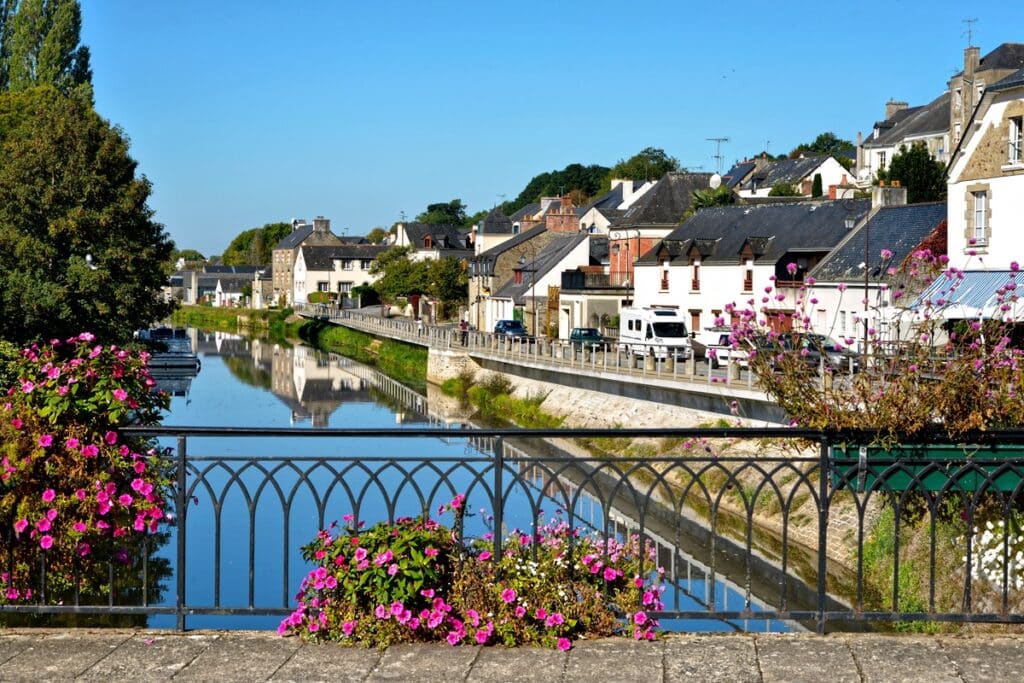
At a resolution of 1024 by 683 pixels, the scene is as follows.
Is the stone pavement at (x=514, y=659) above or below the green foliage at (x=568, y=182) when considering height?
below

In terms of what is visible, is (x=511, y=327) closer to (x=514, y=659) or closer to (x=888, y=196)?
(x=888, y=196)

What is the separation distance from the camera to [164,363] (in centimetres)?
5912

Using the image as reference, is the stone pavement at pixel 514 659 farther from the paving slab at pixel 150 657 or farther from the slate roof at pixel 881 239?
the slate roof at pixel 881 239

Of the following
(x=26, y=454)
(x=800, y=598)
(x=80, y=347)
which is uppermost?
(x=80, y=347)

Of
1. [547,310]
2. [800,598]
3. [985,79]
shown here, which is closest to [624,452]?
[800,598]

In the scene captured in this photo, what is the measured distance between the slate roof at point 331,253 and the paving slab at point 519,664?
114 meters

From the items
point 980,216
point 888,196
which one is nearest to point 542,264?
point 888,196

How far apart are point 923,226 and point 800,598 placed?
21780mm

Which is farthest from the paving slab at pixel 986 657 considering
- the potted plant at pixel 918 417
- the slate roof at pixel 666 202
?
the slate roof at pixel 666 202

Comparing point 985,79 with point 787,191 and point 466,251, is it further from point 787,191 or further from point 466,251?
point 466,251

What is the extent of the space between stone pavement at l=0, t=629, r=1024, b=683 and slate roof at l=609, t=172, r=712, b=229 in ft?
179

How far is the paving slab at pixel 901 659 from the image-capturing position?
5727 mm

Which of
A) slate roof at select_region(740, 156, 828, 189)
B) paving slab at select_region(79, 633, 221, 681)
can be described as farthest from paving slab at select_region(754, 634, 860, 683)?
slate roof at select_region(740, 156, 828, 189)

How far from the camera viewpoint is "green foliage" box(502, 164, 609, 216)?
464 ft
